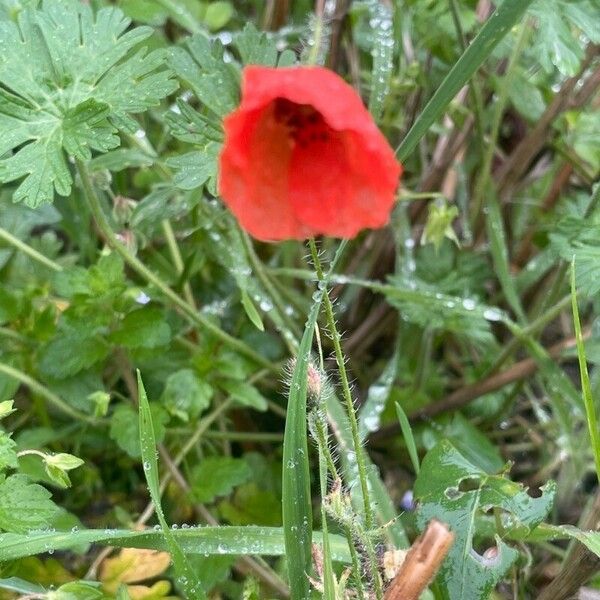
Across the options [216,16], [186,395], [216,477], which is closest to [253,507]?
[216,477]

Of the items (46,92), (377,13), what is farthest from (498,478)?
(377,13)

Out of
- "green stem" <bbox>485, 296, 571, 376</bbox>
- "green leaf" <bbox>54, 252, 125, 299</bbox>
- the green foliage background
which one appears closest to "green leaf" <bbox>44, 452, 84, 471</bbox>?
the green foliage background

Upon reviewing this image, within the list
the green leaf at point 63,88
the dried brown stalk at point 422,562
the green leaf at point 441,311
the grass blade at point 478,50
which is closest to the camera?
the dried brown stalk at point 422,562

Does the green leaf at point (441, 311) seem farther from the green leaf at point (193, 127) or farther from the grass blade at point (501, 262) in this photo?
the green leaf at point (193, 127)

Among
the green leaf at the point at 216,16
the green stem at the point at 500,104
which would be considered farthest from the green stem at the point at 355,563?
the green leaf at the point at 216,16

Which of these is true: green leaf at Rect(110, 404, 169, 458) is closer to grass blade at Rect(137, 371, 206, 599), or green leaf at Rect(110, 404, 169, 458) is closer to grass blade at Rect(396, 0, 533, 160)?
grass blade at Rect(137, 371, 206, 599)

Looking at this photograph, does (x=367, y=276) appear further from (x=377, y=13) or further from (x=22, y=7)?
(x=22, y=7)
